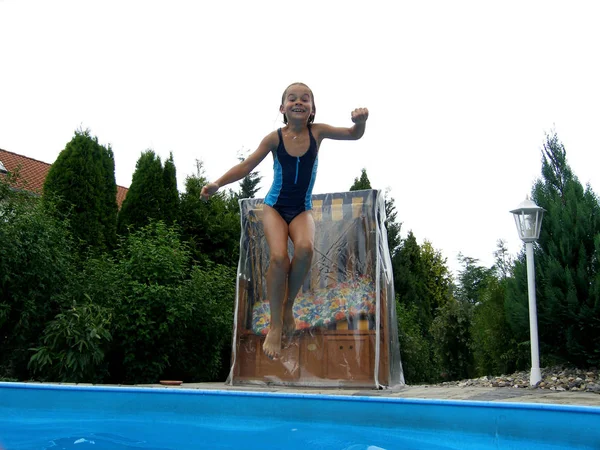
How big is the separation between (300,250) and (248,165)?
724 millimetres

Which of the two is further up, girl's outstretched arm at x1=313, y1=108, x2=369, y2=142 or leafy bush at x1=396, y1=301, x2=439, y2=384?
girl's outstretched arm at x1=313, y1=108, x2=369, y2=142

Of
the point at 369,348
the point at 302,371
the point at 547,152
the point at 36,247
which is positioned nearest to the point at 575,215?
the point at 547,152

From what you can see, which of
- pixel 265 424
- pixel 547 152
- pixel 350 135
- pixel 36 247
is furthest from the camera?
pixel 547 152

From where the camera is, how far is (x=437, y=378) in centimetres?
1305

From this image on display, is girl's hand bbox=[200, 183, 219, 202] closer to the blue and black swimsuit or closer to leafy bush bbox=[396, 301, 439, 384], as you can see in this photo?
the blue and black swimsuit

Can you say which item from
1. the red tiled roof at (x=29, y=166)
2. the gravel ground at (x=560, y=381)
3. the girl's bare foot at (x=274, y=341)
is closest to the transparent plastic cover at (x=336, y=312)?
the gravel ground at (x=560, y=381)

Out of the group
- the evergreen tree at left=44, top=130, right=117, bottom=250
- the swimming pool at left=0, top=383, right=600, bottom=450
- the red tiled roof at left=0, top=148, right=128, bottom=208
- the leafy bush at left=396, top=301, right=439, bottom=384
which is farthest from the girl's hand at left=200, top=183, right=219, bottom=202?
the red tiled roof at left=0, top=148, right=128, bottom=208

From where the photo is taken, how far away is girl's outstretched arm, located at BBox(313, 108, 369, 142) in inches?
142

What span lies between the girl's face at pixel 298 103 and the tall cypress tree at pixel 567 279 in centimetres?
338

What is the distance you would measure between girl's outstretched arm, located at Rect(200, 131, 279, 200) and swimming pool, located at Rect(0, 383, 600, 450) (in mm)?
1376

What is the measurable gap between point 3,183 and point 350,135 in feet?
14.2

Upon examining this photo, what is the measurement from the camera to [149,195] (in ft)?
33.2

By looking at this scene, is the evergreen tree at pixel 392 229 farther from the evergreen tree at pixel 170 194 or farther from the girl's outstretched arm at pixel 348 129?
the girl's outstretched arm at pixel 348 129

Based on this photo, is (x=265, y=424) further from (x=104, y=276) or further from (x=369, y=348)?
(x=104, y=276)
